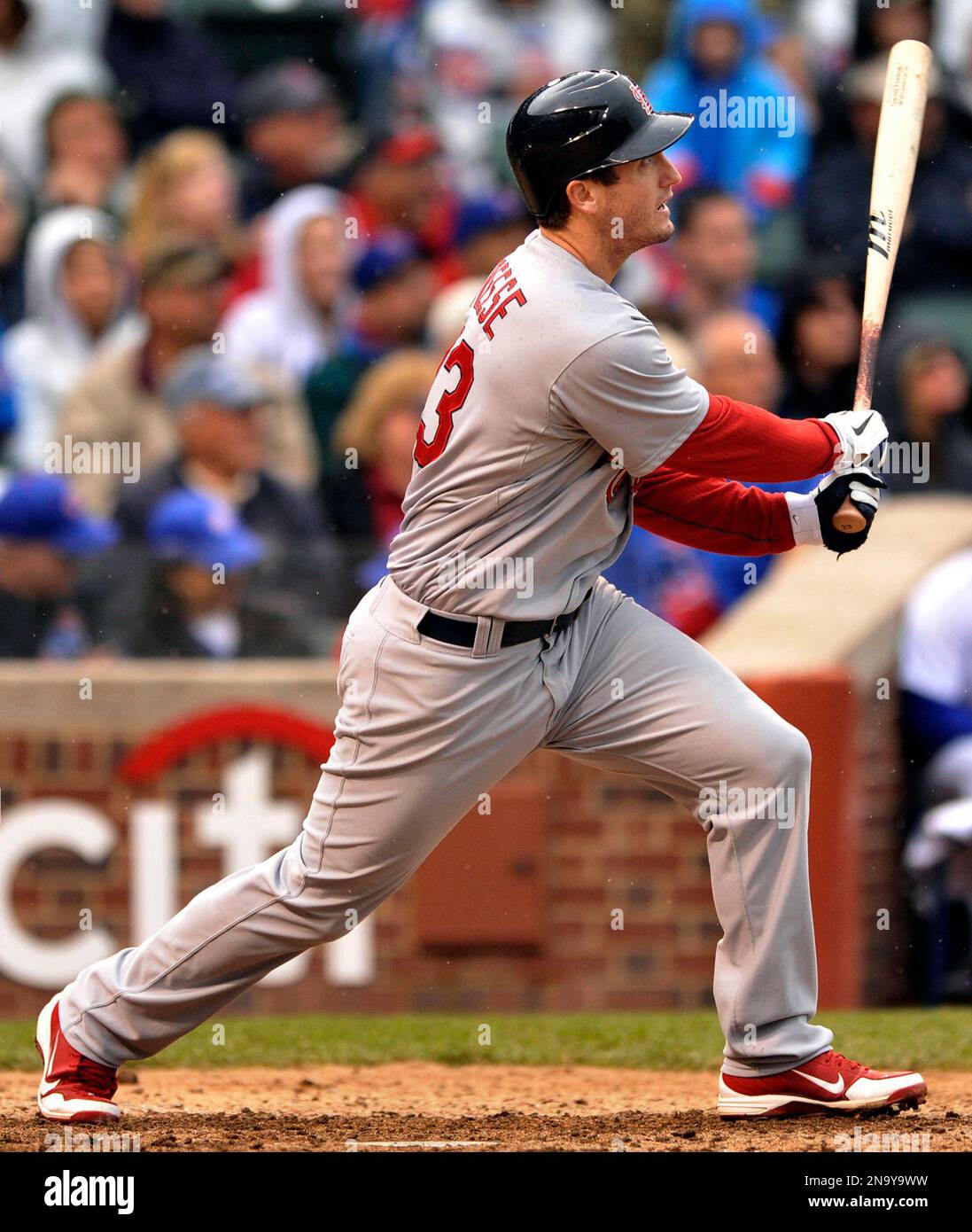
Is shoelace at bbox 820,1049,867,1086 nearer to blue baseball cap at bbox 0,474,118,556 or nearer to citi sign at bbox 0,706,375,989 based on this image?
citi sign at bbox 0,706,375,989

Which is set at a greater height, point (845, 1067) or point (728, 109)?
point (728, 109)

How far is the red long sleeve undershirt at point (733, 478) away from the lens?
3930mm

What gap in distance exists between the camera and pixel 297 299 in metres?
8.31

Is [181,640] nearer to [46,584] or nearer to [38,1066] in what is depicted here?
[46,584]

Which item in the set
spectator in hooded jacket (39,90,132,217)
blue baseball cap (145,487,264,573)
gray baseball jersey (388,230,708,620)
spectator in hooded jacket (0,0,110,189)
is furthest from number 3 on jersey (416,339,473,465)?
spectator in hooded jacket (0,0,110,189)

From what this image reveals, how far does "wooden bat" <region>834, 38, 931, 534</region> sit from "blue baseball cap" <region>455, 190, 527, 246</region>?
4198 mm

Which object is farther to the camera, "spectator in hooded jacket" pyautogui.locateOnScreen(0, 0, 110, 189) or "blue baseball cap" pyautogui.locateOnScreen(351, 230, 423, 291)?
"spectator in hooded jacket" pyautogui.locateOnScreen(0, 0, 110, 189)

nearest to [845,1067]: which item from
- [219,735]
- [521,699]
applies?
[521,699]

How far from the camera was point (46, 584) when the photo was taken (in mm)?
6914

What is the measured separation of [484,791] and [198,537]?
2.97 meters

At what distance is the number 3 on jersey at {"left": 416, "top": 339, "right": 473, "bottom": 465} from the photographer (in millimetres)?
3949

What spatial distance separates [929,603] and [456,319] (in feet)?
6.45

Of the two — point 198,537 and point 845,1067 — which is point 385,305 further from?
point 845,1067

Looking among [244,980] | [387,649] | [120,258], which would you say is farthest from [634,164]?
[120,258]
